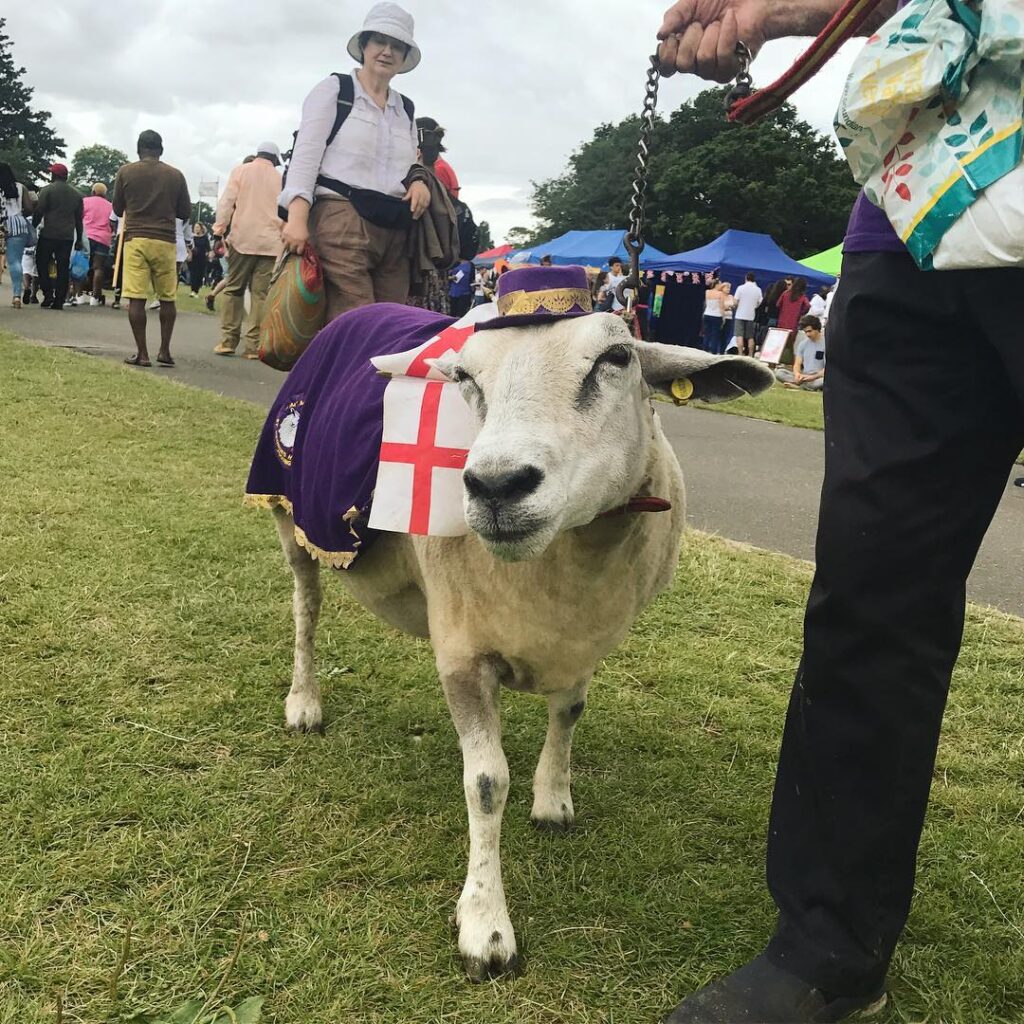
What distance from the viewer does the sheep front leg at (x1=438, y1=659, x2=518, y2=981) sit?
79.4 inches

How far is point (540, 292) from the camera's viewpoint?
211cm

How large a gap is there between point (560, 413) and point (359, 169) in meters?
3.07

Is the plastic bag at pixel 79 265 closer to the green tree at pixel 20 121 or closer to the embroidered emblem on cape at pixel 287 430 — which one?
the embroidered emblem on cape at pixel 287 430

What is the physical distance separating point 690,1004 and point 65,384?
274 inches

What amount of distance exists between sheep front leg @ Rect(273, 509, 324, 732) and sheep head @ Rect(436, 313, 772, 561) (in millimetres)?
1096

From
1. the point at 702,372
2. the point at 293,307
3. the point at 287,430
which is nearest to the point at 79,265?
the point at 293,307

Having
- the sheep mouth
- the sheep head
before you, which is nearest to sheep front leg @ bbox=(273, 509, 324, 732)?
the sheep head

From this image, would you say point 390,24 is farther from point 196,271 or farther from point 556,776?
point 196,271

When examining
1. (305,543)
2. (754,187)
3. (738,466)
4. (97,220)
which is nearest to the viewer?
(305,543)

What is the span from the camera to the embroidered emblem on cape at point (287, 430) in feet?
9.66

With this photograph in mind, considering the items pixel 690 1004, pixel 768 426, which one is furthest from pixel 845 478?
pixel 768 426

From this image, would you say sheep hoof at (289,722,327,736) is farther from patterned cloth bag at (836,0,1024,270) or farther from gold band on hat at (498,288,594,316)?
patterned cloth bag at (836,0,1024,270)

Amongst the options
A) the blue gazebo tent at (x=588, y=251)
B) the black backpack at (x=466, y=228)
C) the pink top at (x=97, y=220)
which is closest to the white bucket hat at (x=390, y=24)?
the black backpack at (x=466, y=228)

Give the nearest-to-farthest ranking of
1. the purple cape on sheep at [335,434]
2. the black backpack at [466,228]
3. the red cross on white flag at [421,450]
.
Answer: the red cross on white flag at [421,450]
the purple cape on sheep at [335,434]
the black backpack at [466,228]
